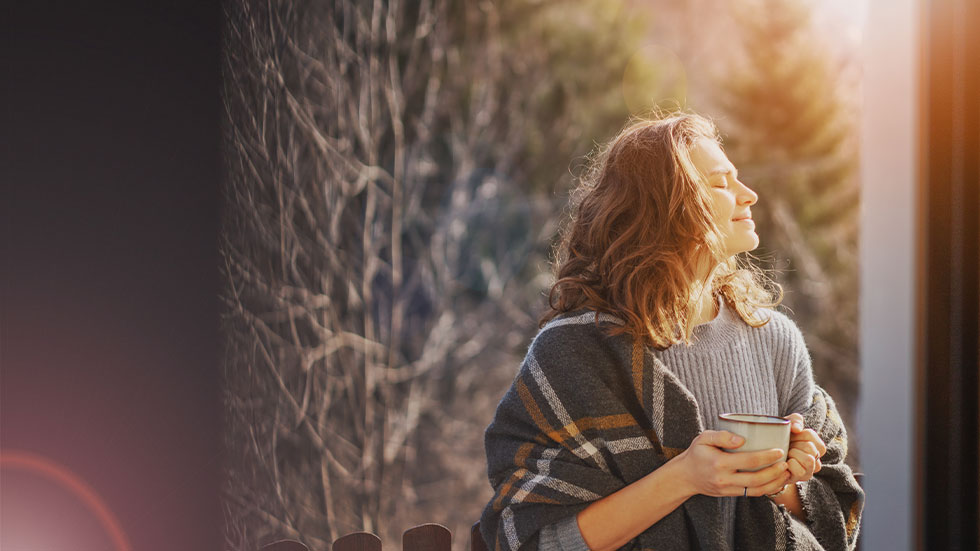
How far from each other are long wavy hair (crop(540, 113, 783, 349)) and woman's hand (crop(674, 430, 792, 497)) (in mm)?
176

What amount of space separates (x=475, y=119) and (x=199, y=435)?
3.37 meters

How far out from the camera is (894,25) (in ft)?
1.82

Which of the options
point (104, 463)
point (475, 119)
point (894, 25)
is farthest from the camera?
point (475, 119)

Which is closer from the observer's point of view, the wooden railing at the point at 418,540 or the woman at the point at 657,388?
the woman at the point at 657,388

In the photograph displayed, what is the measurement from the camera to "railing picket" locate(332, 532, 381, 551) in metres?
1.22

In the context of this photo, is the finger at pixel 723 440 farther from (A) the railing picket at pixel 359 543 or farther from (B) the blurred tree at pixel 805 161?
(B) the blurred tree at pixel 805 161

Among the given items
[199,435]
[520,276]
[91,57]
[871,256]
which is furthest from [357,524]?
[871,256]

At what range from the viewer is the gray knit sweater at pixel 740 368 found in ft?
3.33

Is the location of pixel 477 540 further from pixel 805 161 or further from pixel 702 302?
pixel 805 161

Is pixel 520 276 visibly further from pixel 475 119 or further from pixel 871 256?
pixel 871 256

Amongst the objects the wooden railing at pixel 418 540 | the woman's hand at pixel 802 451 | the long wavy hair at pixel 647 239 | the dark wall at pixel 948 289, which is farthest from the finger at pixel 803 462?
the wooden railing at pixel 418 540

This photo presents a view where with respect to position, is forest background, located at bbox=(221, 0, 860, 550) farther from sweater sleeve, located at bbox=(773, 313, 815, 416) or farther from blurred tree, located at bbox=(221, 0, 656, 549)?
sweater sleeve, located at bbox=(773, 313, 815, 416)

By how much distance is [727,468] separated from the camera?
0.83 meters

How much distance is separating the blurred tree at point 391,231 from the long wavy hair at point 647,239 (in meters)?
1.26
